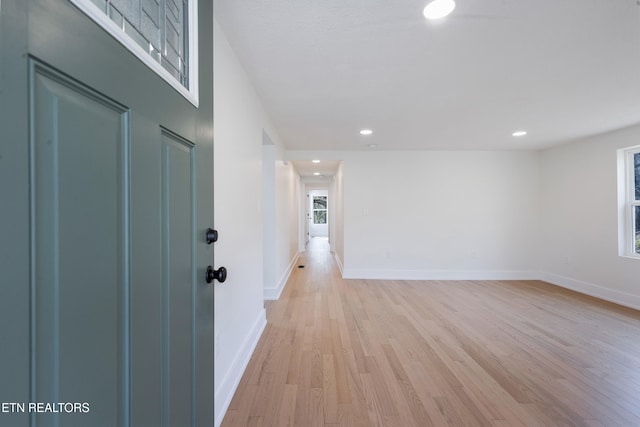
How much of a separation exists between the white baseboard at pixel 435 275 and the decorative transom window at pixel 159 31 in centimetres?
406

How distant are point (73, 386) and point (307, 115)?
2720mm

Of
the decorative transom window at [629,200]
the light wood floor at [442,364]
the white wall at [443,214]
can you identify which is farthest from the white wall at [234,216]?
the decorative transom window at [629,200]

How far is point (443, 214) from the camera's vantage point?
451 centimetres

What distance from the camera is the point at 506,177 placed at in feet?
14.7

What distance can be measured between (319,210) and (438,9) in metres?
10.7

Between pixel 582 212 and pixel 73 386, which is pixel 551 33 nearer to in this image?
pixel 73 386

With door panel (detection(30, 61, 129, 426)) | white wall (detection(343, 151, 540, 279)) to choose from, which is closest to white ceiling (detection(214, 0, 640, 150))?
door panel (detection(30, 61, 129, 426))

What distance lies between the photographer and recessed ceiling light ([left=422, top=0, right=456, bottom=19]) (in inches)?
49.9

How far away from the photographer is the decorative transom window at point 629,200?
3.24 meters

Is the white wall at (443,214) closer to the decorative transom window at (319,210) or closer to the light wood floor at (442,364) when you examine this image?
the light wood floor at (442,364)

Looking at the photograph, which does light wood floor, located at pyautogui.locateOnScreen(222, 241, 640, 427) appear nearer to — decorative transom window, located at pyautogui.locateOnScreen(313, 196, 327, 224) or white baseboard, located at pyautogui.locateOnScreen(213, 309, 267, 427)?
white baseboard, located at pyautogui.locateOnScreen(213, 309, 267, 427)

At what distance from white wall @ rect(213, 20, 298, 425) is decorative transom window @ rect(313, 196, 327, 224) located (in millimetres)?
9422

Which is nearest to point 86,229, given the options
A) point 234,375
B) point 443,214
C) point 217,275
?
point 217,275

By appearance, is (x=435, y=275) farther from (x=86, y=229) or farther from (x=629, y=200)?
(x=86, y=229)
